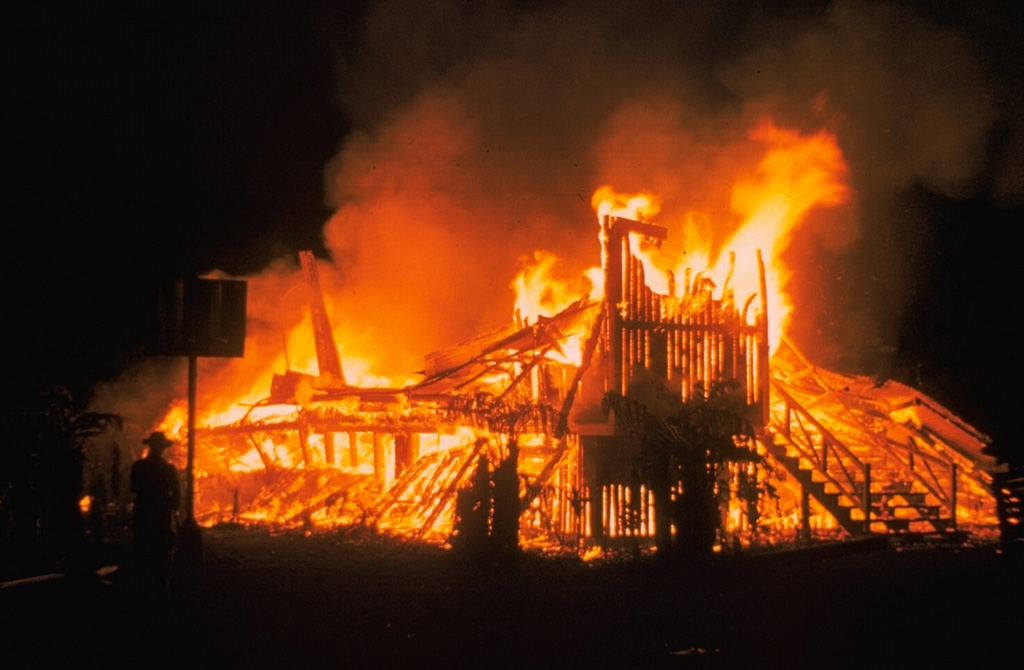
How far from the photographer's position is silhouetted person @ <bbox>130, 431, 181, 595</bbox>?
31.0 ft

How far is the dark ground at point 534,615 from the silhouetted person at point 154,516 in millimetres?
257

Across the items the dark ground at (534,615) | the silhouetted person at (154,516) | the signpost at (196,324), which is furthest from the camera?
the signpost at (196,324)

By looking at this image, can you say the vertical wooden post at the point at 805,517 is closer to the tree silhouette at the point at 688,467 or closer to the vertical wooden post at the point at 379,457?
the tree silhouette at the point at 688,467

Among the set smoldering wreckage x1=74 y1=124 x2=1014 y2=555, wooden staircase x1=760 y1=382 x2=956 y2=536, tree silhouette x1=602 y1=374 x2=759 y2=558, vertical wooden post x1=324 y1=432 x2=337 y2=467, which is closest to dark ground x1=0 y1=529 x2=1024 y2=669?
tree silhouette x1=602 y1=374 x2=759 y2=558

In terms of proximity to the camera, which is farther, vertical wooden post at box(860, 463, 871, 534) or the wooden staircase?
the wooden staircase

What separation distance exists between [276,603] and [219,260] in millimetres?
23667

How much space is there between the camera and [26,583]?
8.47 m

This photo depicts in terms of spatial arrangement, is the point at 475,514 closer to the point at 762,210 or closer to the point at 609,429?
the point at 609,429

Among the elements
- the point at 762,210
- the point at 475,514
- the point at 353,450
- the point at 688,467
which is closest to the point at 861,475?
the point at 762,210

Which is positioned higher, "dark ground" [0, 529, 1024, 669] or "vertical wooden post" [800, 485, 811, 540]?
"vertical wooden post" [800, 485, 811, 540]

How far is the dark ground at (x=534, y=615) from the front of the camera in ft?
21.8

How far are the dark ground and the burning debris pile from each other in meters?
2.24

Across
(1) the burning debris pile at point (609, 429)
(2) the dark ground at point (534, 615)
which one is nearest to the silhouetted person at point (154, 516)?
(2) the dark ground at point (534, 615)

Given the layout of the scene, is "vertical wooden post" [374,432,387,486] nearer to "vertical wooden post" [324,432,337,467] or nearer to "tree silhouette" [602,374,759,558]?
"vertical wooden post" [324,432,337,467]
